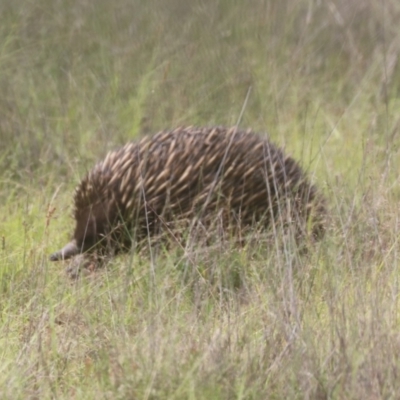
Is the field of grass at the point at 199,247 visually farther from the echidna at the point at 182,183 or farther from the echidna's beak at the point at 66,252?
the echidna at the point at 182,183

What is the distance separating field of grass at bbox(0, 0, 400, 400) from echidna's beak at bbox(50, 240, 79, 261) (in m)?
0.10

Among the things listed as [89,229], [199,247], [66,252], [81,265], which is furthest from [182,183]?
[199,247]

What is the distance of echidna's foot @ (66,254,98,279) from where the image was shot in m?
3.84

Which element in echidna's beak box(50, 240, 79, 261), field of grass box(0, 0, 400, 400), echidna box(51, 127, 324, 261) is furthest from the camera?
echidna box(51, 127, 324, 261)

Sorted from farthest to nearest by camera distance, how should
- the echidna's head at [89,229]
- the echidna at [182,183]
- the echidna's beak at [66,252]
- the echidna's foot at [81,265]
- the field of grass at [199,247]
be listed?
the echidna at [182,183]
the echidna's head at [89,229]
the echidna's beak at [66,252]
the echidna's foot at [81,265]
the field of grass at [199,247]

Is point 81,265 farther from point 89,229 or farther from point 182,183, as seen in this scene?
point 182,183

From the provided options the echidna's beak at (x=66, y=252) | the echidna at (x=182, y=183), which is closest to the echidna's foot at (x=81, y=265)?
the echidna's beak at (x=66, y=252)

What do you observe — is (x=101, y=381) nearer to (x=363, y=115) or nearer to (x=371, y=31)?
(x=363, y=115)

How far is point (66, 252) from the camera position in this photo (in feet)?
13.5

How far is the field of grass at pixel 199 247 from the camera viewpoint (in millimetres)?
2600

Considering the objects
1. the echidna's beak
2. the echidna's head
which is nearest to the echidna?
the echidna's head

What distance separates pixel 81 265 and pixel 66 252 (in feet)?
1.07

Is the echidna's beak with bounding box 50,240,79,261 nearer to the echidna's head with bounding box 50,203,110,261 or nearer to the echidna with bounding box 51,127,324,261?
the echidna's head with bounding box 50,203,110,261

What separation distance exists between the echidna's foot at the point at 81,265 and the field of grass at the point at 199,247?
3.9 inches
